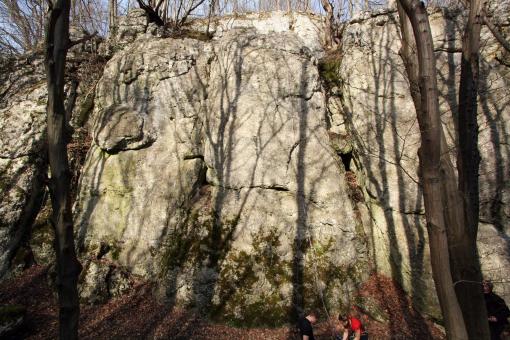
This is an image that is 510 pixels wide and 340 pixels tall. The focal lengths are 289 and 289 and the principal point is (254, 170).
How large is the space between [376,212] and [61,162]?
8.09 meters

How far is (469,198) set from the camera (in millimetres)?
5121

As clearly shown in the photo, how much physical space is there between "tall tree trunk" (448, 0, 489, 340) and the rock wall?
143 cm

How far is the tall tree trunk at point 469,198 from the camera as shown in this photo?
181 inches

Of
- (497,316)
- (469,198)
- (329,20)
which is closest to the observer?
(469,198)

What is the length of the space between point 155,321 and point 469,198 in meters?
7.29

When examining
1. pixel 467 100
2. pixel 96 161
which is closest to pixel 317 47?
pixel 467 100

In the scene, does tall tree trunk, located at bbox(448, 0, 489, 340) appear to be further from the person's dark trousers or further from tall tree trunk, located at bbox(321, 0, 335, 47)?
tall tree trunk, located at bbox(321, 0, 335, 47)

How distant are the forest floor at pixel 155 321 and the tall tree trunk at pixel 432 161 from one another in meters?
4.01

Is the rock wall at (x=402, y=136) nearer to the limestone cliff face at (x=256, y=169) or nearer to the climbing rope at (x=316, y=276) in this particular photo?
the limestone cliff face at (x=256, y=169)

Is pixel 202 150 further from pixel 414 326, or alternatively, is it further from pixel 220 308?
pixel 414 326

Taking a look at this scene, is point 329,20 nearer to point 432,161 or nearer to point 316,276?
point 316,276

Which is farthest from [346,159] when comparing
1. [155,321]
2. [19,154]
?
[19,154]

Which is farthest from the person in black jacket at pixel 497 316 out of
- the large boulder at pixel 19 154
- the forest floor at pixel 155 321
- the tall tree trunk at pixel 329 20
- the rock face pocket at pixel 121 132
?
the large boulder at pixel 19 154

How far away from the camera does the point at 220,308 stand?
7289 mm
